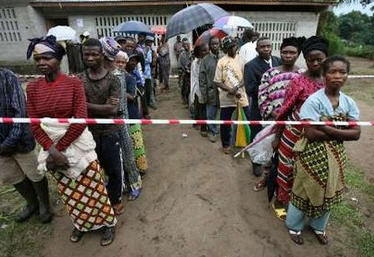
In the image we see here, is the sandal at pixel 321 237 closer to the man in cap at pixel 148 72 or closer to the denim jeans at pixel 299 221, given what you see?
the denim jeans at pixel 299 221

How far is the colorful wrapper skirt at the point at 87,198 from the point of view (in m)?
2.77

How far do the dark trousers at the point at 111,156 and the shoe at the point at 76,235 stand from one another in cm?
50

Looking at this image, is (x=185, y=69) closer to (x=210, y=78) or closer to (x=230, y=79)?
(x=210, y=78)

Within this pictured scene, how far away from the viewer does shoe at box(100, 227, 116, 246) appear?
9.89ft

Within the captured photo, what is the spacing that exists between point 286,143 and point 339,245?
111 cm

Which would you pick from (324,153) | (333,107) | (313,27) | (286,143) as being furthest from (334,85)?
(313,27)

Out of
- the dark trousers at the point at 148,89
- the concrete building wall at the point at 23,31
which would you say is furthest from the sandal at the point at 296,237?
the concrete building wall at the point at 23,31

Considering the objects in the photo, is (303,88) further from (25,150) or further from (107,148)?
(25,150)

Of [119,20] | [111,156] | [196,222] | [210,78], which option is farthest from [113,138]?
[119,20]

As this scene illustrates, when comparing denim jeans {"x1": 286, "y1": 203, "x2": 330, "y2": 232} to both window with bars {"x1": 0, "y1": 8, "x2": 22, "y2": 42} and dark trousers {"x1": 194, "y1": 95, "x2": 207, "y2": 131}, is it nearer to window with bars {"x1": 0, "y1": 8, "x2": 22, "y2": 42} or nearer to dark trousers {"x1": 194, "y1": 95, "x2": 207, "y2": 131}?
dark trousers {"x1": 194, "y1": 95, "x2": 207, "y2": 131}

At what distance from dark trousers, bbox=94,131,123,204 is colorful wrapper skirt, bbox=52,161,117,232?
0.24 m

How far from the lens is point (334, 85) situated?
2.40m

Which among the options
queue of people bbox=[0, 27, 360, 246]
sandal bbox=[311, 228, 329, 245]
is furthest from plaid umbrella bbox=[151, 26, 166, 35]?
sandal bbox=[311, 228, 329, 245]

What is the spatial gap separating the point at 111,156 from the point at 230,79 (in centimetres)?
228
